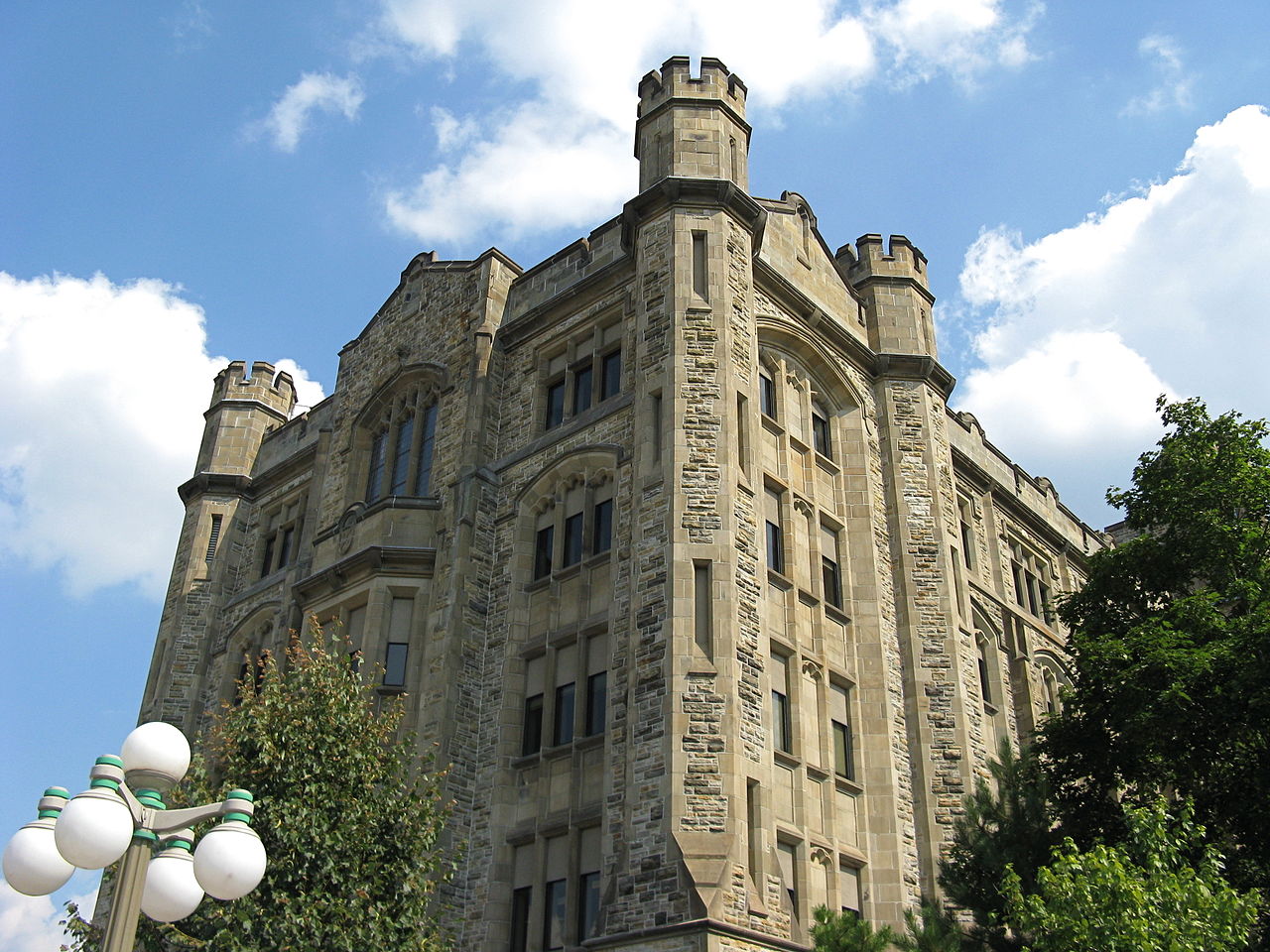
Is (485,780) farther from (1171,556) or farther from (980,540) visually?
(980,540)

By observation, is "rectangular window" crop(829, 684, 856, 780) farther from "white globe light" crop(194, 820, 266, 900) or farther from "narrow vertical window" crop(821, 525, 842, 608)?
"white globe light" crop(194, 820, 266, 900)

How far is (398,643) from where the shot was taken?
24.0 meters

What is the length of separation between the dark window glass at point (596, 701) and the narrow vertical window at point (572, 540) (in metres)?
2.60

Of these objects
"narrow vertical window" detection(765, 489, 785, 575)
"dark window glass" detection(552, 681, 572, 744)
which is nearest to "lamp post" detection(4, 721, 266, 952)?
"dark window glass" detection(552, 681, 572, 744)

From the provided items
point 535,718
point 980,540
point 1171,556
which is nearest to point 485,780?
point 535,718

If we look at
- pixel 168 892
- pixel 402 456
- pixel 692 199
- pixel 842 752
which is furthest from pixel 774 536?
pixel 168 892

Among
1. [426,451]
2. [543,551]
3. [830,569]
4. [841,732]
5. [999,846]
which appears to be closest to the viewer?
[999,846]

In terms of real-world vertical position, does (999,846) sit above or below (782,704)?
below

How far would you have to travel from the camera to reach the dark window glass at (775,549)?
21750 millimetres

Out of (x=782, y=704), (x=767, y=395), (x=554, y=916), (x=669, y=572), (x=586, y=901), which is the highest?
(x=767, y=395)

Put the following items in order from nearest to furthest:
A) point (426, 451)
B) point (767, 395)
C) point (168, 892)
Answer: point (168, 892), point (767, 395), point (426, 451)

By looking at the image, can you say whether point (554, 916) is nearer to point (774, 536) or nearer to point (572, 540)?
point (572, 540)

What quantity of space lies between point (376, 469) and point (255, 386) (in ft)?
29.4

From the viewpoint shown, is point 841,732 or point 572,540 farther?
point 572,540
